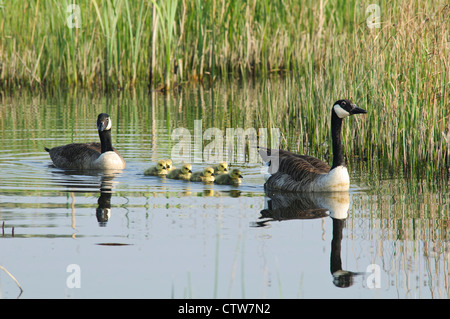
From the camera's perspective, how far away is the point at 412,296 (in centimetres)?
572

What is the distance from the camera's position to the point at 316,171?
9.73 metres

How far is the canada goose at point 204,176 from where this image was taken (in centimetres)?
1040

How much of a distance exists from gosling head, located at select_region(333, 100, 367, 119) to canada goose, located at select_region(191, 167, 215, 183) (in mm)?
1878

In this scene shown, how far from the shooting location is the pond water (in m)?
5.98

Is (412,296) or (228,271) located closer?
(412,296)

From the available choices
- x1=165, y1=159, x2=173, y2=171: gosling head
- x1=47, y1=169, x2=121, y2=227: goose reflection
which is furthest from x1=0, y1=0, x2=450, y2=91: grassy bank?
x1=47, y1=169, x2=121, y2=227: goose reflection

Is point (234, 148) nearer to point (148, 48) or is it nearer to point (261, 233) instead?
point (261, 233)

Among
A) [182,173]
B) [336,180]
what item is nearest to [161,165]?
[182,173]

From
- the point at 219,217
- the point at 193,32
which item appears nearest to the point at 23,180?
the point at 219,217

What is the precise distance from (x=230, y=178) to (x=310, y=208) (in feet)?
5.46

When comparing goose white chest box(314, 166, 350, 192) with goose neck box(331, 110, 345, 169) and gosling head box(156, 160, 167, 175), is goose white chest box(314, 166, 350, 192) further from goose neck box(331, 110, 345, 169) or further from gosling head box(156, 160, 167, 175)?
gosling head box(156, 160, 167, 175)

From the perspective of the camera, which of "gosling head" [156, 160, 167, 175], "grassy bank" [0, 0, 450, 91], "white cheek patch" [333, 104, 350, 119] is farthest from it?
"grassy bank" [0, 0, 450, 91]

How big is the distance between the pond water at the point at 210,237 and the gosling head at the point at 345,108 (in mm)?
988

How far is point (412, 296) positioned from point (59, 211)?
4.32m
